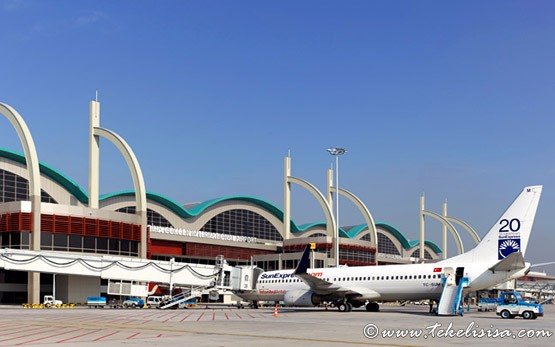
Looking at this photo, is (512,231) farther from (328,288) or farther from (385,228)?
(385,228)

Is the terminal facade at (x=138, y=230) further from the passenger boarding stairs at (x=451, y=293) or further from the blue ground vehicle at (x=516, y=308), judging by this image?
the blue ground vehicle at (x=516, y=308)

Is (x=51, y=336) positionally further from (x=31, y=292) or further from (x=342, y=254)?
(x=342, y=254)

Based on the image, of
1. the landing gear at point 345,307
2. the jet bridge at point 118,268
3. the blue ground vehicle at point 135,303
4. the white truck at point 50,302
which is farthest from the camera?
the blue ground vehicle at point 135,303

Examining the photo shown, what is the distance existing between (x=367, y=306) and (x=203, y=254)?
46.4 m

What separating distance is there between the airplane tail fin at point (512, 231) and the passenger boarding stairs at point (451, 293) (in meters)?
1.95

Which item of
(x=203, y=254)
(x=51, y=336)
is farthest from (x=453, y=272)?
(x=203, y=254)

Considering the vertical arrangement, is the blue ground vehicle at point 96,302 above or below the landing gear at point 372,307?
below

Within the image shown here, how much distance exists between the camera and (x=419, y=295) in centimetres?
4853

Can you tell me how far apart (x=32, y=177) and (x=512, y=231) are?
44.2 meters

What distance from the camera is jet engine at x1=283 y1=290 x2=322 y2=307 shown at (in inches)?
2080

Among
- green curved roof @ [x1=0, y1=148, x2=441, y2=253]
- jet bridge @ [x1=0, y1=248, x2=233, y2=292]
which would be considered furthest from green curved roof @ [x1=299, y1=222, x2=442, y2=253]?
jet bridge @ [x1=0, y1=248, x2=233, y2=292]

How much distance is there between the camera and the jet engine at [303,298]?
173 ft

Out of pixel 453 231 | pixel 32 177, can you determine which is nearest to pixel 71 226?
pixel 32 177

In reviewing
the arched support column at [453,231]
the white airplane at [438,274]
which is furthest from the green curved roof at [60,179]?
the arched support column at [453,231]
